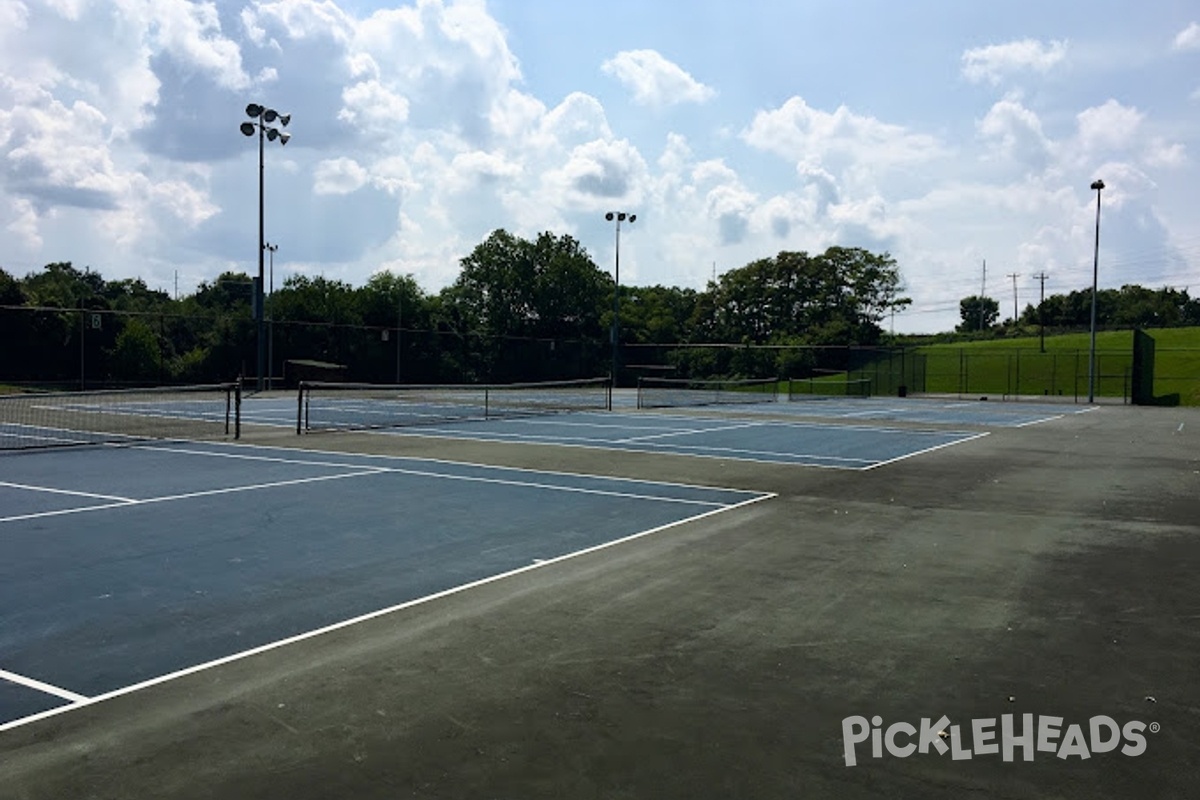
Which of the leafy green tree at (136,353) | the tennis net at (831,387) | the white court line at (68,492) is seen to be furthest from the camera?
the tennis net at (831,387)

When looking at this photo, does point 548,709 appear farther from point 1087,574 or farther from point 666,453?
point 666,453

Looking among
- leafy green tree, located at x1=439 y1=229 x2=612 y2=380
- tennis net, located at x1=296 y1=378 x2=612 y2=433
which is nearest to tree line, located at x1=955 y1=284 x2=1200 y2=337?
leafy green tree, located at x1=439 y1=229 x2=612 y2=380

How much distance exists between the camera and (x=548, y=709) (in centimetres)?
498

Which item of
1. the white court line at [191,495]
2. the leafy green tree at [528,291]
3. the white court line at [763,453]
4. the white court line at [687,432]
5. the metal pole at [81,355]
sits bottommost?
the white court line at [191,495]

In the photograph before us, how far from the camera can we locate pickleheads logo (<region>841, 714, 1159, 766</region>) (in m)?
4.54

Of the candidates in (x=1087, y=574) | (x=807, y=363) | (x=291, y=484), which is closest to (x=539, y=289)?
(x=807, y=363)

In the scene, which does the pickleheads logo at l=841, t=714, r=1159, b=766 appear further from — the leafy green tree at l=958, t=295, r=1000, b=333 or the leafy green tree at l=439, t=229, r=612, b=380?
the leafy green tree at l=958, t=295, r=1000, b=333

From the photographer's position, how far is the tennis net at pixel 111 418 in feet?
64.8

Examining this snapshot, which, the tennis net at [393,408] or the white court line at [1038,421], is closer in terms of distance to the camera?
the tennis net at [393,408]

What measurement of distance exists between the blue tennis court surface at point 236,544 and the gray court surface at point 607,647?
2.0 inches

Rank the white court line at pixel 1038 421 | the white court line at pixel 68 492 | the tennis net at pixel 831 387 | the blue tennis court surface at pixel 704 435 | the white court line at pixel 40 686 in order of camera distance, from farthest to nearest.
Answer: the tennis net at pixel 831 387, the white court line at pixel 1038 421, the blue tennis court surface at pixel 704 435, the white court line at pixel 68 492, the white court line at pixel 40 686

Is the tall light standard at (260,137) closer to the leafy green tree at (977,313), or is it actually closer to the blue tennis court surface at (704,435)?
the blue tennis court surface at (704,435)

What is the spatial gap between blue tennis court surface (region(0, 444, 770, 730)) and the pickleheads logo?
3711 millimetres

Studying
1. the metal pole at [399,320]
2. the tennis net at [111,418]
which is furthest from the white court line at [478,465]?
the metal pole at [399,320]
